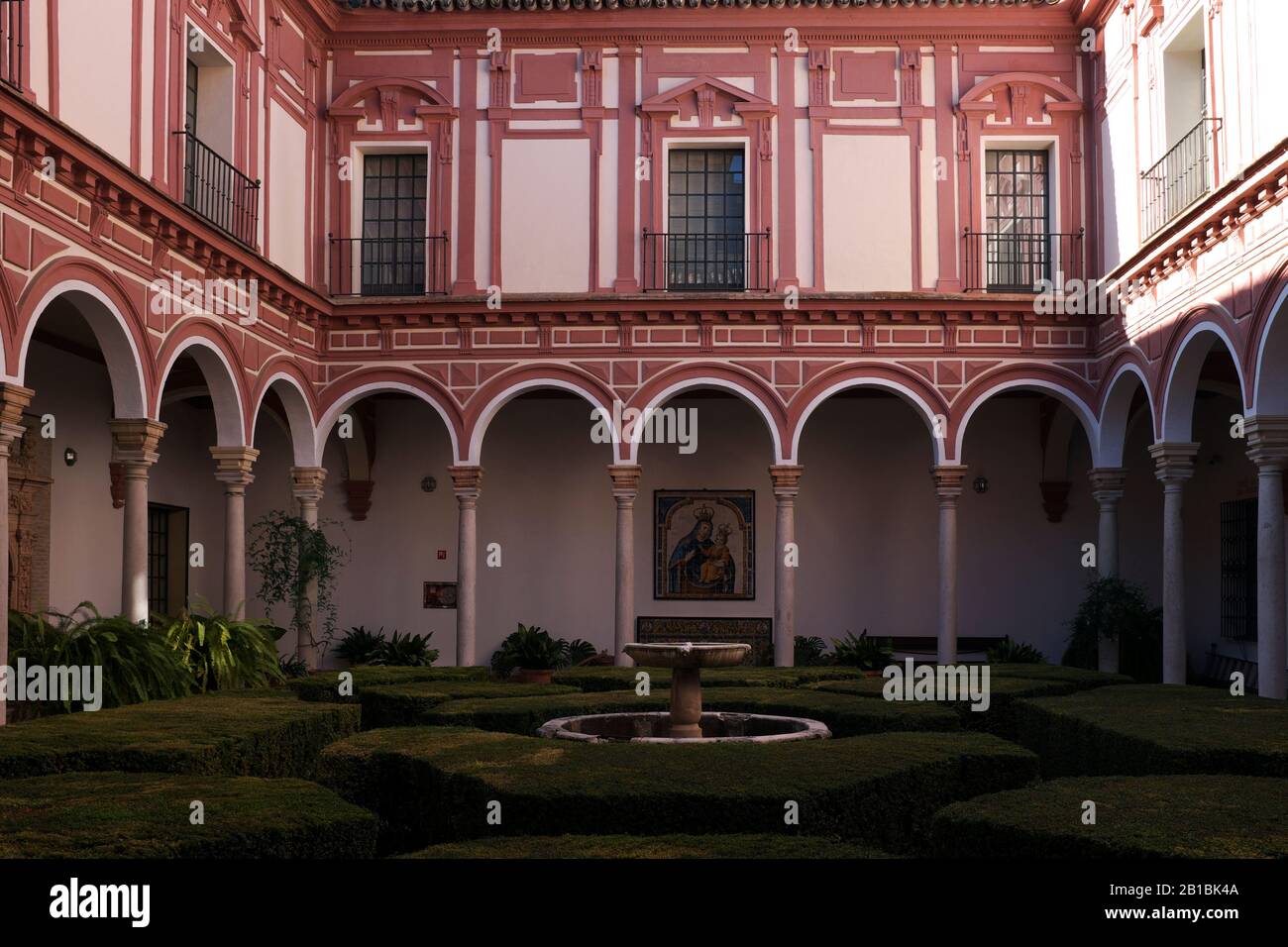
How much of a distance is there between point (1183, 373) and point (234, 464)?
991cm

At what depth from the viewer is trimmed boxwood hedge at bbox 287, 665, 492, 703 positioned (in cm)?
1117

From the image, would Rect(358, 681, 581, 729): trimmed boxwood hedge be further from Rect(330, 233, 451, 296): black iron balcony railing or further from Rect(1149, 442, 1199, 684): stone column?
Rect(330, 233, 451, 296): black iron balcony railing

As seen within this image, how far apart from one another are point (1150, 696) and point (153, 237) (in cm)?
915

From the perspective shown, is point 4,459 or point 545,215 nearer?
point 4,459

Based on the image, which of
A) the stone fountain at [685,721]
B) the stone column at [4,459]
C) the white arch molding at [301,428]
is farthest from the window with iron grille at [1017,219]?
the stone column at [4,459]

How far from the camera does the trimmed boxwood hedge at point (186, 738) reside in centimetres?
687

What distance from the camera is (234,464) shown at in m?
14.3

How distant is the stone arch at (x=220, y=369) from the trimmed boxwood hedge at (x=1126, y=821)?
362 inches

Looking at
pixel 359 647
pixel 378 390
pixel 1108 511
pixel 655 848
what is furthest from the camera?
pixel 359 647

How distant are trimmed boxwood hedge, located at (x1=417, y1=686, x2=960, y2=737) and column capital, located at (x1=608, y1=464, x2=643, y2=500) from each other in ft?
18.3

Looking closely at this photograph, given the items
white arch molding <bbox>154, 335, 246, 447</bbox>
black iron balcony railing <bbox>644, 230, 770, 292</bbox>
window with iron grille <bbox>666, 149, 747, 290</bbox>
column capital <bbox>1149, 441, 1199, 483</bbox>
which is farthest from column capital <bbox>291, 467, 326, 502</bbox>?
column capital <bbox>1149, 441, 1199, 483</bbox>

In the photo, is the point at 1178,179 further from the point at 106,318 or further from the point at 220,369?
the point at 106,318

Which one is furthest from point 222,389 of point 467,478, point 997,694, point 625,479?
point 997,694

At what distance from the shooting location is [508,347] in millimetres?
16328
